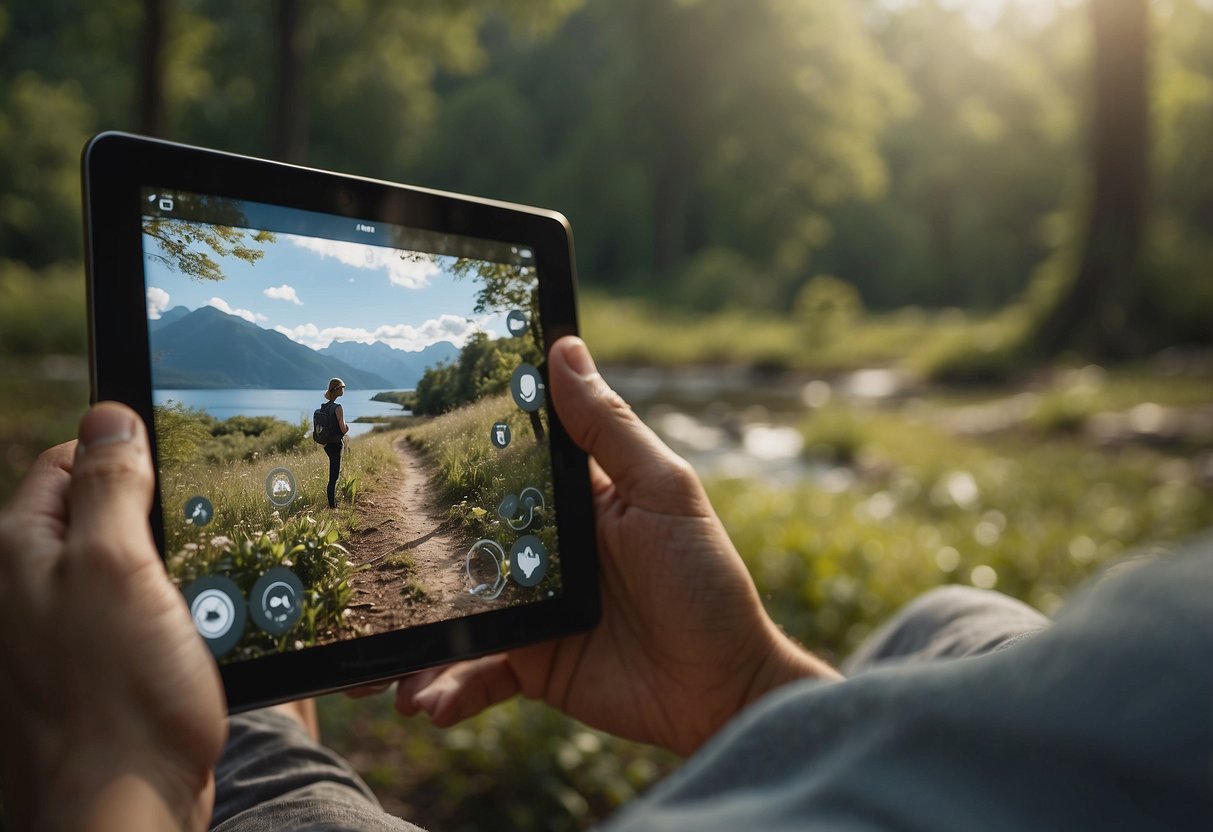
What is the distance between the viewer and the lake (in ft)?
3.27

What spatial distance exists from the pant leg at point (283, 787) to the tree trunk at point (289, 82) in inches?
165

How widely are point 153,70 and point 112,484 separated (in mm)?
5261

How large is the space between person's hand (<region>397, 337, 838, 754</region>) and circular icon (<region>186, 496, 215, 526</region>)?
478 mm

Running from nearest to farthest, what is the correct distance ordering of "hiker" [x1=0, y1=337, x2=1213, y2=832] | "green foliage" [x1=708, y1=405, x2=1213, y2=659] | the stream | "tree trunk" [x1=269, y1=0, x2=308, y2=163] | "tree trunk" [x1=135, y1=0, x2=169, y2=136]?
1. "hiker" [x1=0, y1=337, x2=1213, y2=832]
2. "green foliage" [x1=708, y1=405, x2=1213, y2=659]
3. "tree trunk" [x1=269, y1=0, x2=308, y2=163]
4. "tree trunk" [x1=135, y1=0, x2=169, y2=136]
5. the stream

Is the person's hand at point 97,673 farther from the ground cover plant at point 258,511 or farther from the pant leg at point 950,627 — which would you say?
the pant leg at point 950,627

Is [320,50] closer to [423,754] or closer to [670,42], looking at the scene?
[423,754]

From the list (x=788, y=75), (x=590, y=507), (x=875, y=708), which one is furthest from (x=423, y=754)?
(x=788, y=75)

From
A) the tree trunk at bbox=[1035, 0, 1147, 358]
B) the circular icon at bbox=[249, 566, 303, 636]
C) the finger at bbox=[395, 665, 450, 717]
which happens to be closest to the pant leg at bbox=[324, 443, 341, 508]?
the circular icon at bbox=[249, 566, 303, 636]

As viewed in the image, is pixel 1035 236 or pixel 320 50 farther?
pixel 1035 236

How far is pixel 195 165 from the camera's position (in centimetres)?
102

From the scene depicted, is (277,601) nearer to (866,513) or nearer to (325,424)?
(325,424)

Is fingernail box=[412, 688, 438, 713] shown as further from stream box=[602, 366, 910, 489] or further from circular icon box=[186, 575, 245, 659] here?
stream box=[602, 366, 910, 489]

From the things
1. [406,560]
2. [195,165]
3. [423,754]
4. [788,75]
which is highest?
[788,75]

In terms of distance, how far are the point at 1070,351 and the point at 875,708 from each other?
10673 mm
